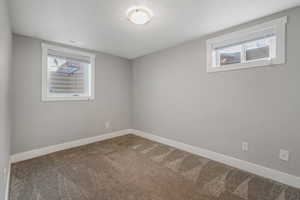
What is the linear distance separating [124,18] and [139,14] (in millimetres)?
285

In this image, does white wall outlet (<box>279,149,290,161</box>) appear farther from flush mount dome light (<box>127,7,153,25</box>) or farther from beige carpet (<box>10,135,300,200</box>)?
flush mount dome light (<box>127,7,153,25</box>)

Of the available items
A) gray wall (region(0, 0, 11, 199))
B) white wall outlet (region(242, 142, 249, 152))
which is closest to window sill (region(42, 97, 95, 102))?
gray wall (region(0, 0, 11, 199))

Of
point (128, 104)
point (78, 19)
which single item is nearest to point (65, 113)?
point (128, 104)

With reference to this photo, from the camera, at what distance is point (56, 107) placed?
2.79 metres

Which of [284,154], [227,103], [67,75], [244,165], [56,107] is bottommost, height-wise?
[244,165]

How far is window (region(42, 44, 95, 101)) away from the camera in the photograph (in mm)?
2703

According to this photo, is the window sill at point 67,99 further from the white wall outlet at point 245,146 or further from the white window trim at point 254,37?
the white wall outlet at point 245,146

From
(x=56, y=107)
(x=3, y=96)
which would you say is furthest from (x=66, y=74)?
(x=3, y=96)

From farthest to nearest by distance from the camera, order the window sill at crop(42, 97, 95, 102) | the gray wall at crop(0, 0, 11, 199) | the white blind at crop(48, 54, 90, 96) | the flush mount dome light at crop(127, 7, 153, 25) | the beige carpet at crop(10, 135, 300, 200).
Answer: the white blind at crop(48, 54, 90, 96), the window sill at crop(42, 97, 95, 102), the flush mount dome light at crop(127, 7, 153, 25), the beige carpet at crop(10, 135, 300, 200), the gray wall at crop(0, 0, 11, 199)

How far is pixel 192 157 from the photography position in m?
2.55

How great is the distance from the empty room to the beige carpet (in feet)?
0.06

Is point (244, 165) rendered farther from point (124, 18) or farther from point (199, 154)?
point (124, 18)

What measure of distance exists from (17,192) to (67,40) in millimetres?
2531

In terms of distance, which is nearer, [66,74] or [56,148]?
[56,148]
